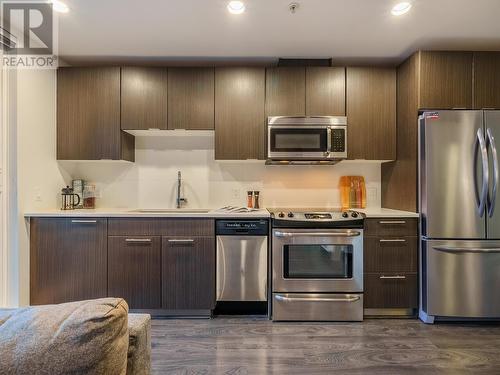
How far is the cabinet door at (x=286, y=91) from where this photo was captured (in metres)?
2.73

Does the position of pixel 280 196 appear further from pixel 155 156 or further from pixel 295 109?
pixel 155 156

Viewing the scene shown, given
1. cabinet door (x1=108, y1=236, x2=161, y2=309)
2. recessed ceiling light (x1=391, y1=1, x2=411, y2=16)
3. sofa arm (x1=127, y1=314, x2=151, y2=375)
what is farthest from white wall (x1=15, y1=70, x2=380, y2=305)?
sofa arm (x1=127, y1=314, x2=151, y2=375)

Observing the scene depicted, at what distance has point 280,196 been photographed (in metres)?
3.12

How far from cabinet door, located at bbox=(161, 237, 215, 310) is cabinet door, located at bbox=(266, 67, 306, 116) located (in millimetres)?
1407

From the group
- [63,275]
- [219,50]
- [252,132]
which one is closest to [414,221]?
[252,132]

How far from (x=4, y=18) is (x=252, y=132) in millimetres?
2111

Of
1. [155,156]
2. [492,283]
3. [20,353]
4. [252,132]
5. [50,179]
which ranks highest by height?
[252,132]

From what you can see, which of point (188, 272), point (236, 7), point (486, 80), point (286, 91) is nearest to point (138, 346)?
point (188, 272)

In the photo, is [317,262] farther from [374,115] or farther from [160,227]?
[374,115]

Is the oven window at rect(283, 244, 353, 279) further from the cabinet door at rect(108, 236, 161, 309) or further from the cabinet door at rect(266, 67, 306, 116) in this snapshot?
the cabinet door at rect(266, 67, 306, 116)

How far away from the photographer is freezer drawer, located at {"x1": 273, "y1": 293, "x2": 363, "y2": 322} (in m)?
2.39

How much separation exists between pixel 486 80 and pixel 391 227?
1.55 metres

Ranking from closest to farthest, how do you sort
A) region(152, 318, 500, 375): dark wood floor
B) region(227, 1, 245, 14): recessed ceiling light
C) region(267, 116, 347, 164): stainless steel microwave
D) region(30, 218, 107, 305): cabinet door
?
1. region(152, 318, 500, 375): dark wood floor
2. region(227, 1, 245, 14): recessed ceiling light
3. region(30, 218, 107, 305): cabinet door
4. region(267, 116, 347, 164): stainless steel microwave

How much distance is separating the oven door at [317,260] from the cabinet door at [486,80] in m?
1.58
